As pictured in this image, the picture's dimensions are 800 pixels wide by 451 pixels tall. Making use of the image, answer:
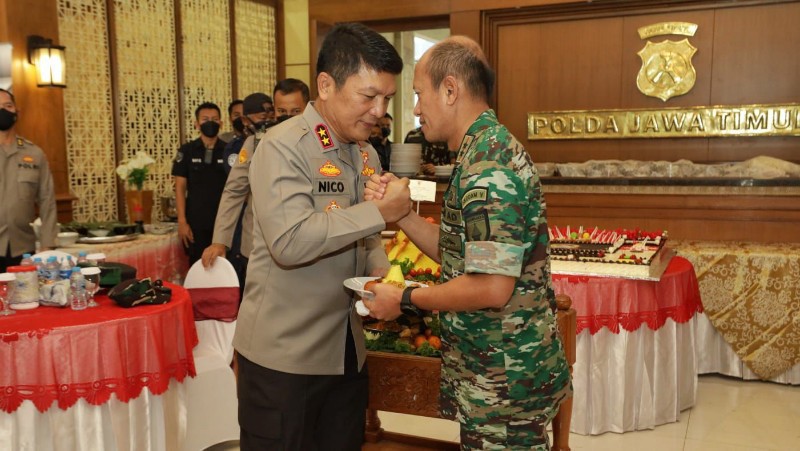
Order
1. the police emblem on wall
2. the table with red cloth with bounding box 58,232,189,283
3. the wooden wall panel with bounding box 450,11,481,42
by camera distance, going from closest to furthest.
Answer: the table with red cloth with bounding box 58,232,189,283 → the police emblem on wall → the wooden wall panel with bounding box 450,11,481,42

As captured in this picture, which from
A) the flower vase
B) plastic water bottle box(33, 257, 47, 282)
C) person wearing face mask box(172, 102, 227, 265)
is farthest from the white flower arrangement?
plastic water bottle box(33, 257, 47, 282)

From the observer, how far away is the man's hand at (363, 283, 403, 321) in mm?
1570

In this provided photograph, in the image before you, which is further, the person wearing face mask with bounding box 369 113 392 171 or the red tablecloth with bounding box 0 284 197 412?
the person wearing face mask with bounding box 369 113 392 171

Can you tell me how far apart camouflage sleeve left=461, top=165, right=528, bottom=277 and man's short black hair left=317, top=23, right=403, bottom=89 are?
0.35 metres

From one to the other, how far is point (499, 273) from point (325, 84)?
0.62 m

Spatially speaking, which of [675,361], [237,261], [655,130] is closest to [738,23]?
[655,130]

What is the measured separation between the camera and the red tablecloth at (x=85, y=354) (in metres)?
2.33

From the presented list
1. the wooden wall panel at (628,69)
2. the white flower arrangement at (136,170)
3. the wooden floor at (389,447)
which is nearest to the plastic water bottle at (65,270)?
the wooden floor at (389,447)

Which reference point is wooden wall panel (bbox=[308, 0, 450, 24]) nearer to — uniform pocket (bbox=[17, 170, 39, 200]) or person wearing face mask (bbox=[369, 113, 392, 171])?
person wearing face mask (bbox=[369, 113, 392, 171])

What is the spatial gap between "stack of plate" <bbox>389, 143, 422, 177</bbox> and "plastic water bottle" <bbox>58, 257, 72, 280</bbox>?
2743 millimetres

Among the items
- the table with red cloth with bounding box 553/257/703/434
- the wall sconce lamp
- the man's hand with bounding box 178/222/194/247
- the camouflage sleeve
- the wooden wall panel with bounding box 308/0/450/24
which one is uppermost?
the wooden wall panel with bounding box 308/0/450/24

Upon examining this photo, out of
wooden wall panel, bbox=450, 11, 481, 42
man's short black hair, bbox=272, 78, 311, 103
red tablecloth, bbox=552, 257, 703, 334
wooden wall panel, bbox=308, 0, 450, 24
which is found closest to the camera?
red tablecloth, bbox=552, 257, 703, 334

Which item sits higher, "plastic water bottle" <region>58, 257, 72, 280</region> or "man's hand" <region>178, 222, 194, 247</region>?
"plastic water bottle" <region>58, 257, 72, 280</region>

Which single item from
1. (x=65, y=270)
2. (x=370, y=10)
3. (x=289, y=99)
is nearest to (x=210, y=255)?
(x=65, y=270)
